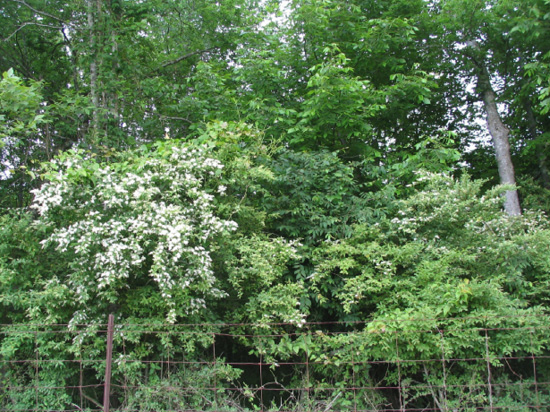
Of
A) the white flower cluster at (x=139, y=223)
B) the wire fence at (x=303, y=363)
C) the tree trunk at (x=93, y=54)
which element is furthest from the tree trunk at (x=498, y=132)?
the tree trunk at (x=93, y=54)

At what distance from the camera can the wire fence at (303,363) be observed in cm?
355

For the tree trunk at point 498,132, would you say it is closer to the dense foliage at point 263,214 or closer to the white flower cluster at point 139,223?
the dense foliage at point 263,214

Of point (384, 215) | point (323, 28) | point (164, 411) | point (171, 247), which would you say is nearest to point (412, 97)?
point (323, 28)

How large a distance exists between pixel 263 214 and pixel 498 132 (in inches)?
205

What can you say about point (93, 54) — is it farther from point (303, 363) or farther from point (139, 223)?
point (303, 363)

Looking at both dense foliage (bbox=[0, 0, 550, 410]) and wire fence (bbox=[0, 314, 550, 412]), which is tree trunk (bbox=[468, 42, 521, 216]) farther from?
wire fence (bbox=[0, 314, 550, 412])

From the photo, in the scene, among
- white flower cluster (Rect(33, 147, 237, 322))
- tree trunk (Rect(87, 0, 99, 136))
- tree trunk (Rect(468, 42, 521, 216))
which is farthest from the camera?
tree trunk (Rect(468, 42, 521, 216))

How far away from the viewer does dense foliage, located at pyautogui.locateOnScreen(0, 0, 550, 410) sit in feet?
12.0

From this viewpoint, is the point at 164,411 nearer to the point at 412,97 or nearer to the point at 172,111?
the point at 172,111

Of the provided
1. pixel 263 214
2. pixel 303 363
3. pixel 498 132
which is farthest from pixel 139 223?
pixel 498 132

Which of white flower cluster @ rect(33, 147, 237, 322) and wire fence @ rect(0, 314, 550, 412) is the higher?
white flower cluster @ rect(33, 147, 237, 322)

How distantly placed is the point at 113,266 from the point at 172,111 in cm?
394

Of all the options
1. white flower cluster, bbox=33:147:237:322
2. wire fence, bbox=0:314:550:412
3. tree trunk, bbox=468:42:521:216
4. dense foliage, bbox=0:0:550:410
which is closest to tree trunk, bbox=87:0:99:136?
dense foliage, bbox=0:0:550:410

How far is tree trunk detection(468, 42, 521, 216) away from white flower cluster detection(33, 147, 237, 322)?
5.29 m
